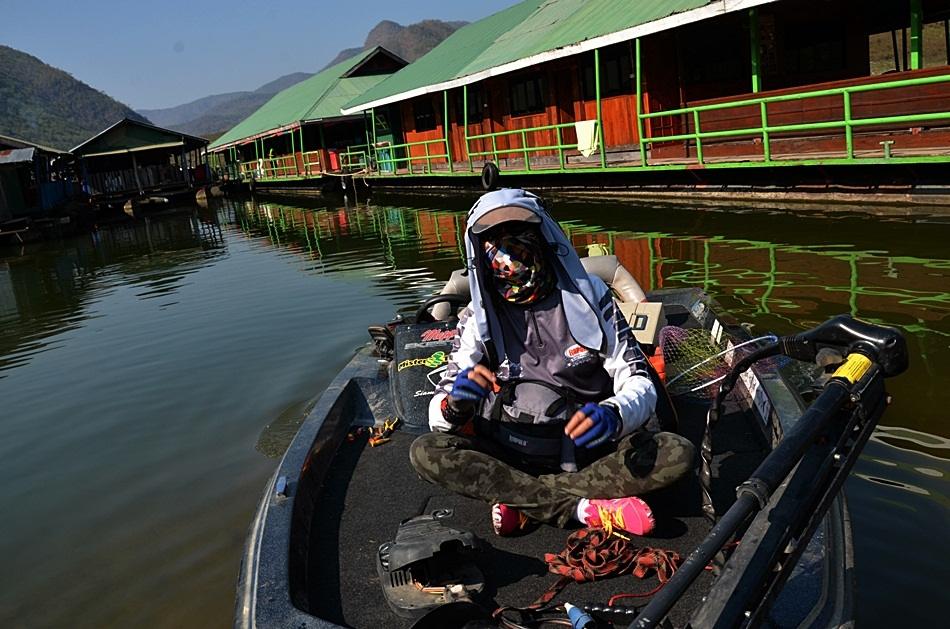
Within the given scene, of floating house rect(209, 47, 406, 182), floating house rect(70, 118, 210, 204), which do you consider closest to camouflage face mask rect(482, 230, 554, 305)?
floating house rect(209, 47, 406, 182)

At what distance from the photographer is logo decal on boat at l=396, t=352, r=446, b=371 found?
5348 millimetres

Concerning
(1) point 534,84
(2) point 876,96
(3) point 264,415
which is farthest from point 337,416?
(1) point 534,84

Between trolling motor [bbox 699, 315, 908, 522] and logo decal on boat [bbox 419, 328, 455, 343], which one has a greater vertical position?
trolling motor [bbox 699, 315, 908, 522]

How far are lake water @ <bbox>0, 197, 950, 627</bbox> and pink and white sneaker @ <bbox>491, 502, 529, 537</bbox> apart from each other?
1607 millimetres

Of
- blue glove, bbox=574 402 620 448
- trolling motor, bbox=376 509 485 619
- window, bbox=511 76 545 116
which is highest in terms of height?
window, bbox=511 76 545 116

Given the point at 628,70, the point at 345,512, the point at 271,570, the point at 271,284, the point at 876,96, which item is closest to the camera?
the point at 271,570

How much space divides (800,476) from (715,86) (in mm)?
17781

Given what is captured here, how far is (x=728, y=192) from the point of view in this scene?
1573cm

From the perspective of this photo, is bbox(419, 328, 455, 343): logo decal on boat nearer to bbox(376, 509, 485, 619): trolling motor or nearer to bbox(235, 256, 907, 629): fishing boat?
bbox(235, 256, 907, 629): fishing boat

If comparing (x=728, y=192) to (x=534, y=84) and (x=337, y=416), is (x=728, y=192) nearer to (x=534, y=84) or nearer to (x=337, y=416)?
(x=534, y=84)

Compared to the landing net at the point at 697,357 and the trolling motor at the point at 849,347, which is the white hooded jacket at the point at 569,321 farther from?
the landing net at the point at 697,357

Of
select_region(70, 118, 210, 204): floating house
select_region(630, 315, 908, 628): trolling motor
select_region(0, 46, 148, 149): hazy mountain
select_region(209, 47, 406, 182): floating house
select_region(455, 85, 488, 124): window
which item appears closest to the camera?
select_region(630, 315, 908, 628): trolling motor

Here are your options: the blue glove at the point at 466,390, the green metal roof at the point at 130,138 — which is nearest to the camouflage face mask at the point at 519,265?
the blue glove at the point at 466,390

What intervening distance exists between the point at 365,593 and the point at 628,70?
18.8 m
